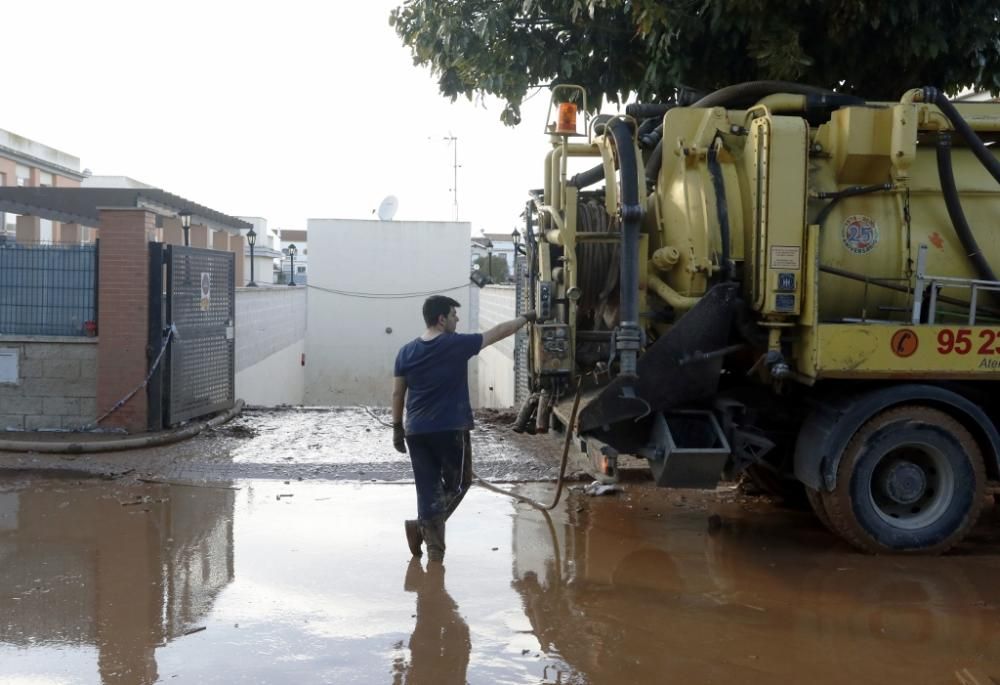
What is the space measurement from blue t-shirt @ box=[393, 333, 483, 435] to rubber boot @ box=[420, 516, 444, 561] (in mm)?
573

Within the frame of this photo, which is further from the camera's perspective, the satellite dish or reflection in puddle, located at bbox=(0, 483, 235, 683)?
the satellite dish

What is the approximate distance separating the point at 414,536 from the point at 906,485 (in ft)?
10.9

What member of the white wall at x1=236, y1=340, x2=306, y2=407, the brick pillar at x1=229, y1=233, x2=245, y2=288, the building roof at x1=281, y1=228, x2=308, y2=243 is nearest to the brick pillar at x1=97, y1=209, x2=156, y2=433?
the white wall at x1=236, y1=340, x2=306, y2=407

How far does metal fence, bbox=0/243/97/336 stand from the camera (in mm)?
11023

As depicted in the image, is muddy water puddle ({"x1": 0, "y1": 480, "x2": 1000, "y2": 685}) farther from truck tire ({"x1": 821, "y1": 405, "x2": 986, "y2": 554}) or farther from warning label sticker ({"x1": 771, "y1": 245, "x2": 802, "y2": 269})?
warning label sticker ({"x1": 771, "y1": 245, "x2": 802, "y2": 269})

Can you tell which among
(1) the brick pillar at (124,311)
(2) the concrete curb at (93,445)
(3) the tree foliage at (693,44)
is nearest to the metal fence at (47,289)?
(1) the brick pillar at (124,311)

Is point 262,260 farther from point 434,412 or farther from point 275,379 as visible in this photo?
point 434,412

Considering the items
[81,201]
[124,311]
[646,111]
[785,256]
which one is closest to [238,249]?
[81,201]

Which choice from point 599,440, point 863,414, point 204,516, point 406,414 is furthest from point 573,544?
point 204,516

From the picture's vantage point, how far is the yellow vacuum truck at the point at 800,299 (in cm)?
688

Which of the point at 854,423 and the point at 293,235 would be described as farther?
the point at 293,235

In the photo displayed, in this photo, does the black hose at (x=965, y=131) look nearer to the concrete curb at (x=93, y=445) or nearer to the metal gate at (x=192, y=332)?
the metal gate at (x=192, y=332)

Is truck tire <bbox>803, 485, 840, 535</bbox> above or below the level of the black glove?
below

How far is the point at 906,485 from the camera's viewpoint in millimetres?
7160
